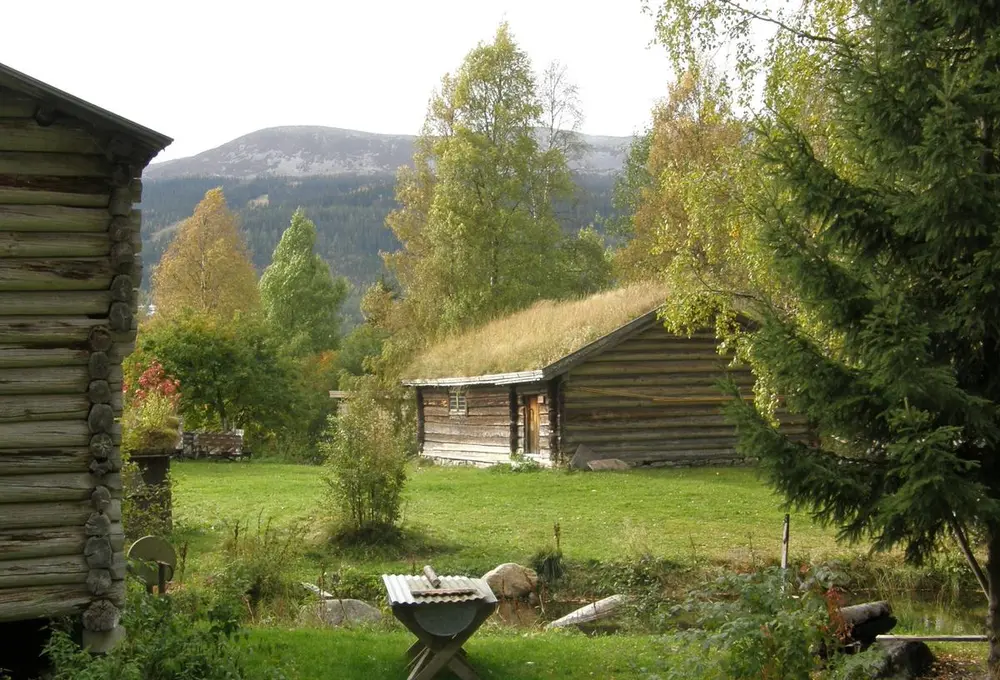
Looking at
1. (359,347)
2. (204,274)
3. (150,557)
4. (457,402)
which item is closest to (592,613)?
(150,557)

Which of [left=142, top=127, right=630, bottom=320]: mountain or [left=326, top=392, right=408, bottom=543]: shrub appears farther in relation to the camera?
[left=142, top=127, right=630, bottom=320]: mountain

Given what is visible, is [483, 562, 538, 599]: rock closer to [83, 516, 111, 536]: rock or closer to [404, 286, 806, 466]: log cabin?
[83, 516, 111, 536]: rock

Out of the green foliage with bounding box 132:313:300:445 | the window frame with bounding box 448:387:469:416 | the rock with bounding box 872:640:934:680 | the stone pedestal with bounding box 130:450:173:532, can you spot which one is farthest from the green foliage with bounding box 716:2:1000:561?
the green foliage with bounding box 132:313:300:445

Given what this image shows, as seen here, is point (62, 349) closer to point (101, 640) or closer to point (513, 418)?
point (101, 640)

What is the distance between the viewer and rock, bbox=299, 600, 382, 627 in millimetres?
11069

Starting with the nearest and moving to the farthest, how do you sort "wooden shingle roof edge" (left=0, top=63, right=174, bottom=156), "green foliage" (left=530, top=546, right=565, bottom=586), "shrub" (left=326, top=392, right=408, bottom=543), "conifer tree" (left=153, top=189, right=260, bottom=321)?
1. "wooden shingle roof edge" (left=0, top=63, right=174, bottom=156)
2. "green foliage" (left=530, top=546, right=565, bottom=586)
3. "shrub" (left=326, top=392, right=408, bottom=543)
4. "conifer tree" (left=153, top=189, right=260, bottom=321)

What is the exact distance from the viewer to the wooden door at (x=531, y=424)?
2653 centimetres

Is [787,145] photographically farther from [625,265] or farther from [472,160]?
[625,265]

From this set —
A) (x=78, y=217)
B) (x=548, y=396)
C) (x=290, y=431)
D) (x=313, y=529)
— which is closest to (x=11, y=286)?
(x=78, y=217)

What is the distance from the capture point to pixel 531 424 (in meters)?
26.9

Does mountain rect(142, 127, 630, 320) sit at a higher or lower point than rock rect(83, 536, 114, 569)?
higher

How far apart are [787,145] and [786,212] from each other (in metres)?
0.59

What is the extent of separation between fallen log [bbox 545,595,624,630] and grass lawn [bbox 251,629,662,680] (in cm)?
146

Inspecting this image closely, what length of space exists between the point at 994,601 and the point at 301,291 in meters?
54.6
